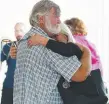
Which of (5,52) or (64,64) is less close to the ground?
(64,64)

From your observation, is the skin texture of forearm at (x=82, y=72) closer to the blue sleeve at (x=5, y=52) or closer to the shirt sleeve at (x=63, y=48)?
the shirt sleeve at (x=63, y=48)

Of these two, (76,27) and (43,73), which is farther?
(76,27)

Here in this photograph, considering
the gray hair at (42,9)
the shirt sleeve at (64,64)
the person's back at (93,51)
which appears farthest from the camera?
the person's back at (93,51)

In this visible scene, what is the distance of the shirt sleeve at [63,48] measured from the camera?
1.43 m

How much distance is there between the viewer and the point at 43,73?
1.44m

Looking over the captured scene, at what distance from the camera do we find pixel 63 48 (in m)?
1.43

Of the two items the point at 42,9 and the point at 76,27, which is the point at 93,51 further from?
the point at 42,9

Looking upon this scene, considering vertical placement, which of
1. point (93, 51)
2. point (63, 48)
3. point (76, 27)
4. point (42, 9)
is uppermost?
point (42, 9)

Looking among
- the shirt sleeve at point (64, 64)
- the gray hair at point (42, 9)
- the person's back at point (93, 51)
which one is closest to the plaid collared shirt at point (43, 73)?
the shirt sleeve at point (64, 64)

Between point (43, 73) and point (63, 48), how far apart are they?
0.48 feet

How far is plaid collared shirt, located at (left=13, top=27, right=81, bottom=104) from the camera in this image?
143cm

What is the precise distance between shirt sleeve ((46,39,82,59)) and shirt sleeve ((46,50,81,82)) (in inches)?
0.8

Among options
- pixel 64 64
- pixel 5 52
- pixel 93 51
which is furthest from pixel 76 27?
pixel 64 64

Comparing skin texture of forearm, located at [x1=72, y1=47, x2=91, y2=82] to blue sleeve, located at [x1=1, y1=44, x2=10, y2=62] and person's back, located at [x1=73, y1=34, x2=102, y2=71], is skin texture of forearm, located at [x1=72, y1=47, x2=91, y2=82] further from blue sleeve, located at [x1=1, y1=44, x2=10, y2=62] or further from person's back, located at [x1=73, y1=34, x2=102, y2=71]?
blue sleeve, located at [x1=1, y1=44, x2=10, y2=62]
